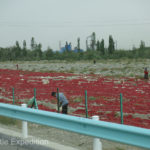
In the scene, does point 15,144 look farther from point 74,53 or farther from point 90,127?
point 74,53

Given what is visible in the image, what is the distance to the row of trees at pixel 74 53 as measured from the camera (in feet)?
349

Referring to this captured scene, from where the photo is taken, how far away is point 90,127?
5254 millimetres

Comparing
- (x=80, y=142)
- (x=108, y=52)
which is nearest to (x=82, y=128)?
(x=80, y=142)

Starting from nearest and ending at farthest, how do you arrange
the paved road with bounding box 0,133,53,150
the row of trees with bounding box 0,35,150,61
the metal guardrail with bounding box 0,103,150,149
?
the metal guardrail with bounding box 0,103,150,149, the paved road with bounding box 0,133,53,150, the row of trees with bounding box 0,35,150,61

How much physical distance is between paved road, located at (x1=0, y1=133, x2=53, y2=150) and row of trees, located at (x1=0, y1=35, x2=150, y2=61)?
9835 cm

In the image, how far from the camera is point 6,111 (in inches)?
276

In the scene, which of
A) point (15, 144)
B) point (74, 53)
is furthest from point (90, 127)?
point (74, 53)

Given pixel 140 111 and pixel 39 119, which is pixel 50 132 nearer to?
pixel 39 119

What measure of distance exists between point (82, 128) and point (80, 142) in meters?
2.40

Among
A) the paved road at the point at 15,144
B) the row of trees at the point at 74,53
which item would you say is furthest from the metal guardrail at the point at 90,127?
the row of trees at the point at 74,53

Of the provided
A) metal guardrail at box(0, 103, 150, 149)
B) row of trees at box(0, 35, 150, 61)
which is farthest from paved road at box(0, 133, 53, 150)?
row of trees at box(0, 35, 150, 61)

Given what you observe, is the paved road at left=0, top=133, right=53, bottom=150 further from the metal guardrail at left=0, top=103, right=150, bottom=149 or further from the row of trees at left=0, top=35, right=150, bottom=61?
the row of trees at left=0, top=35, right=150, bottom=61

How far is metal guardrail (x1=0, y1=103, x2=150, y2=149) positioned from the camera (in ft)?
14.8

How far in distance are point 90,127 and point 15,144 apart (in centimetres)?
216
